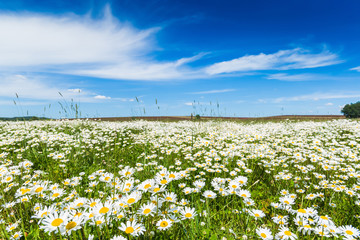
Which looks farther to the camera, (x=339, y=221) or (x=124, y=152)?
(x=124, y=152)

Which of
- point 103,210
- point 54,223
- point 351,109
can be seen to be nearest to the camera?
point 54,223

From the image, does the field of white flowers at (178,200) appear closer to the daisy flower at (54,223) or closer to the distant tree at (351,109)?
the daisy flower at (54,223)

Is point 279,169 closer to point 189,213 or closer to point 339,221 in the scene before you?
point 339,221

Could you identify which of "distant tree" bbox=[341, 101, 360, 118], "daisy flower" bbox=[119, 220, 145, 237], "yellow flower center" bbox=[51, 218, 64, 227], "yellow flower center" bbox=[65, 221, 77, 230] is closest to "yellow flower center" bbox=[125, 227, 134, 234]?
"daisy flower" bbox=[119, 220, 145, 237]

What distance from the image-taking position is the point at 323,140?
7.02 m

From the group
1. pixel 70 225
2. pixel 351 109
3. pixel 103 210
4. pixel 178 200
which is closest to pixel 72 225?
pixel 70 225

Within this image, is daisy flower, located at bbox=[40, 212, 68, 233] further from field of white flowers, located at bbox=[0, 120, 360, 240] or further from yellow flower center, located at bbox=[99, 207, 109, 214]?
yellow flower center, located at bbox=[99, 207, 109, 214]

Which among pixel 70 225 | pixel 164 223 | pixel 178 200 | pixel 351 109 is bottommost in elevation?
pixel 178 200

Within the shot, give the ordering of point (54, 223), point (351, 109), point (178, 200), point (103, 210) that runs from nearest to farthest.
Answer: point (54, 223)
point (103, 210)
point (178, 200)
point (351, 109)

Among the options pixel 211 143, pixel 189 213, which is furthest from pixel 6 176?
pixel 211 143

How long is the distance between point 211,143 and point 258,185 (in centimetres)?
216

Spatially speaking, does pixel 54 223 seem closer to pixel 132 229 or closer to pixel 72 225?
pixel 72 225

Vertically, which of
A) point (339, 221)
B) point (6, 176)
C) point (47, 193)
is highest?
point (6, 176)

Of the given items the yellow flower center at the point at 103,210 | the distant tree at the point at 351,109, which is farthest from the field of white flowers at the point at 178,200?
the distant tree at the point at 351,109
